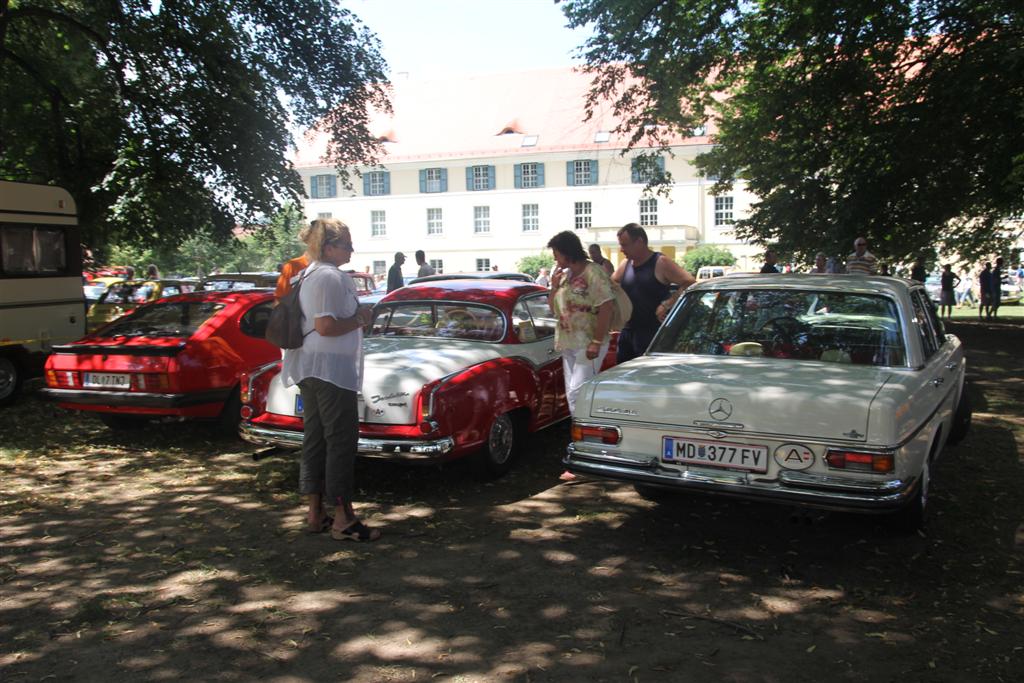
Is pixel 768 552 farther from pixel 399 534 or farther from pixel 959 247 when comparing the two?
pixel 959 247

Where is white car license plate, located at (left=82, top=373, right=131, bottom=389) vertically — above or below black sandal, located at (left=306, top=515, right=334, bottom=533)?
above

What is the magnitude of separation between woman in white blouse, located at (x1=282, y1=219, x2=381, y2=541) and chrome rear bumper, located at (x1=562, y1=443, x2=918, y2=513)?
1.47 meters

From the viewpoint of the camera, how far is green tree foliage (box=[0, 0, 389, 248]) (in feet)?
48.2

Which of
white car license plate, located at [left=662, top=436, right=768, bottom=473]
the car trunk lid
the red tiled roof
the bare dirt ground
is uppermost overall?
the red tiled roof

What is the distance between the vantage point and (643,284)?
700cm

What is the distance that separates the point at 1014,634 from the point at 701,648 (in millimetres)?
1432

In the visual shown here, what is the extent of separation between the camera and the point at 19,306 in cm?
1064

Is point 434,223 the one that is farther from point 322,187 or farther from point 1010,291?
point 1010,291

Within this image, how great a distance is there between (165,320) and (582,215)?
50.5 metres

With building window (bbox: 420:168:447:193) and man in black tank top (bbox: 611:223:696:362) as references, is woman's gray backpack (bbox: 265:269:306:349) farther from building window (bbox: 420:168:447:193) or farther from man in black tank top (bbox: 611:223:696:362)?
building window (bbox: 420:168:447:193)

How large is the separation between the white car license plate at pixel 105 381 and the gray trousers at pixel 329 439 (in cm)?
311

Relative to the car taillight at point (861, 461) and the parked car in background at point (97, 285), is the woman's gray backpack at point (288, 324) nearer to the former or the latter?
the car taillight at point (861, 461)

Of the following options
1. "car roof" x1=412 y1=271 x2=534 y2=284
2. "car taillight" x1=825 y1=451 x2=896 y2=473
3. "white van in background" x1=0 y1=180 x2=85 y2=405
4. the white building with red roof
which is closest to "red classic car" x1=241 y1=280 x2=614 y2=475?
"car taillight" x1=825 y1=451 x2=896 y2=473

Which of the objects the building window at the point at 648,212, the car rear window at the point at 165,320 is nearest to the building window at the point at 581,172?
the building window at the point at 648,212
